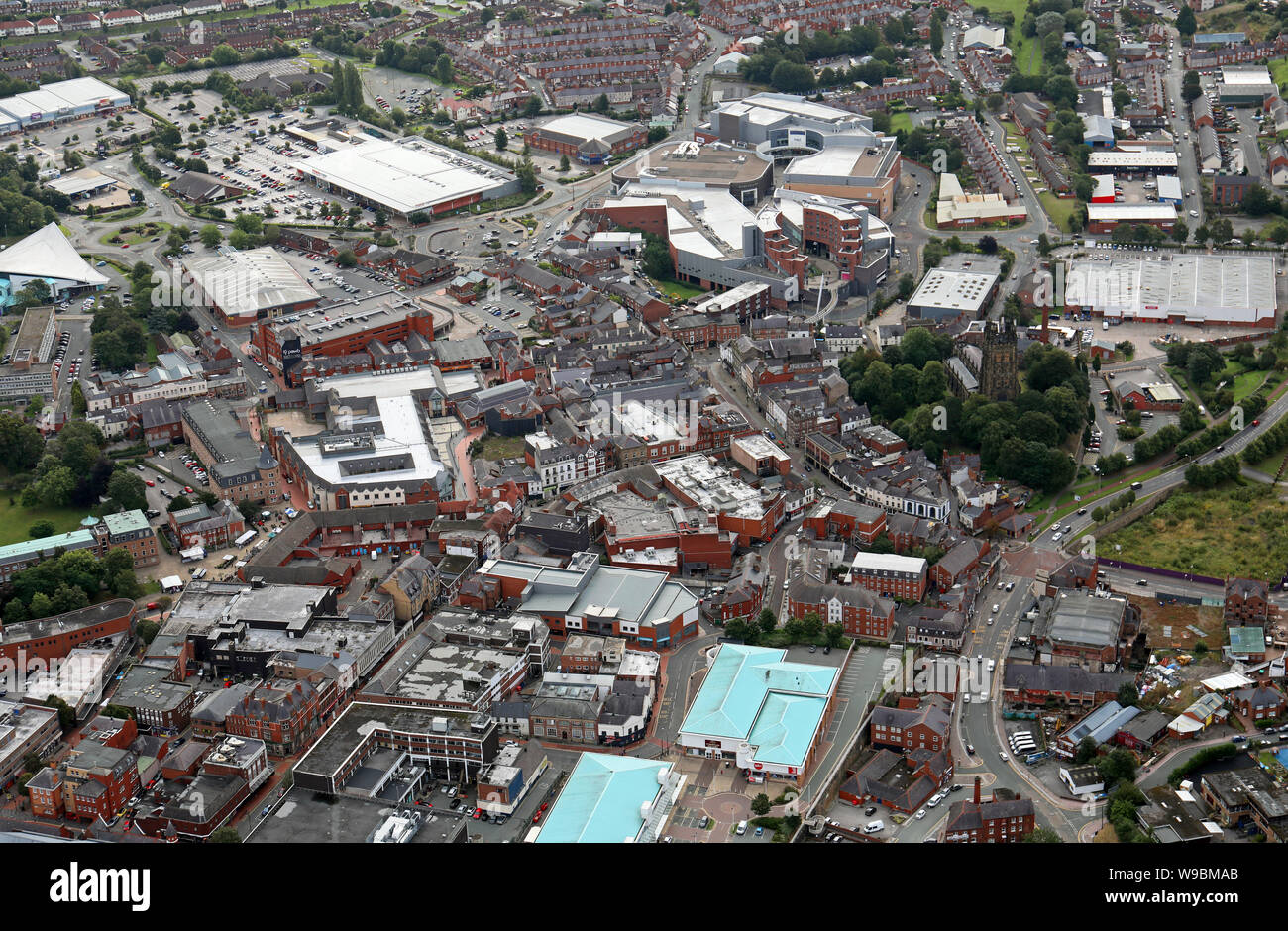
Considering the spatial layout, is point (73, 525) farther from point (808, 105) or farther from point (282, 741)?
point (808, 105)

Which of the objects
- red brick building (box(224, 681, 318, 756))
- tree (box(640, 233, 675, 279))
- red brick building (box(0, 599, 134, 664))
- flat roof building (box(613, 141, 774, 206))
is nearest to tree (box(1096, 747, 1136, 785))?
red brick building (box(224, 681, 318, 756))

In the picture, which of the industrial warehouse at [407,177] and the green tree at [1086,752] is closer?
the green tree at [1086,752]

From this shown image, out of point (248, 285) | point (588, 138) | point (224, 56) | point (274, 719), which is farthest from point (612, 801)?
point (224, 56)

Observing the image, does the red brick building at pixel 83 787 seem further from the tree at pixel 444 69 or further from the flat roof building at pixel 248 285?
the tree at pixel 444 69

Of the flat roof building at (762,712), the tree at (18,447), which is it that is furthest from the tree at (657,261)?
the flat roof building at (762,712)

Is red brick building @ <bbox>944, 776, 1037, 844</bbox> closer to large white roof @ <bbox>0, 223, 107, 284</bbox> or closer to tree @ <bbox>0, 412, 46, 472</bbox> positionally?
tree @ <bbox>0, 412, 46, 472</bbox>
